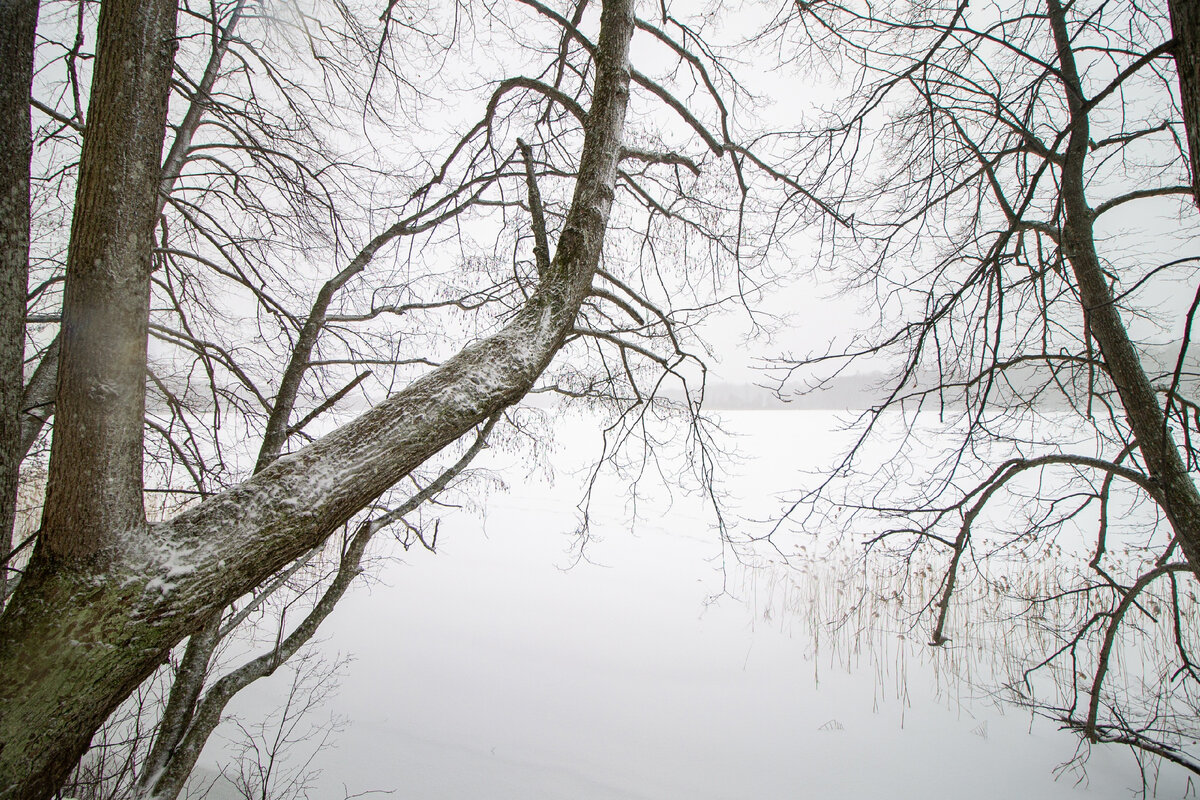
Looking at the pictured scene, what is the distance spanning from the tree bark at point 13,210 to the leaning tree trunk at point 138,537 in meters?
0.52

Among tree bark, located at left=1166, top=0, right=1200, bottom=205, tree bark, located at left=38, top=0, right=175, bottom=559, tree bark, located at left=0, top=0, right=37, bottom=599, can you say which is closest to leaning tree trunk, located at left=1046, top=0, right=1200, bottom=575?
tree bark, located at left=1166, top=0, right=1200, bottom=205

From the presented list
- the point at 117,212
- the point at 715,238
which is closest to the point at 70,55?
the point at 117,212

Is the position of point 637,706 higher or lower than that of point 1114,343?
lower

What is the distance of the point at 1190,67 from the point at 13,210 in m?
2.85

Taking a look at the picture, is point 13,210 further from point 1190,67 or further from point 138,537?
point 1190,67

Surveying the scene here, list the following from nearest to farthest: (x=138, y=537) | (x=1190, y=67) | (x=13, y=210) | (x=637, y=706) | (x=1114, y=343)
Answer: (x=138, y=537) < (x=1190, y=67) < (x=13, y=210) < (x=1114, y=343) < (x=637, y=706)

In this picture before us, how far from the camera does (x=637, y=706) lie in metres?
4.68

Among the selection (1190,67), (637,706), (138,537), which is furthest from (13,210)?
(637,706)

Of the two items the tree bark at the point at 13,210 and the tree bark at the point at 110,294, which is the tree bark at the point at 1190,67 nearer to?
the tree bark at the point at 110,294

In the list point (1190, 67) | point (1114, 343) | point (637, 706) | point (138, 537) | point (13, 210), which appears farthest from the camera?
point (637, 706)

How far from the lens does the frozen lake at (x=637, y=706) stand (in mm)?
3779

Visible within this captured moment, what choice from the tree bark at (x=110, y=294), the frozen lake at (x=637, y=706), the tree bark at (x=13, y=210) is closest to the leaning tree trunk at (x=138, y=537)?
the tree bark at (x=110, y=294)

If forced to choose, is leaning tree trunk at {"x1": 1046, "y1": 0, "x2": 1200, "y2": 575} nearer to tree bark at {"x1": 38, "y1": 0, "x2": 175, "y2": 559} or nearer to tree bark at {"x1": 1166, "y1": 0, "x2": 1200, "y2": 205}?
tree bark at {"x1": 1166, "y1": 0, "x2": 1200, "y2": 205}

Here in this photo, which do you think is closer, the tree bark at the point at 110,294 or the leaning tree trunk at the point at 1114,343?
the tree bark at the point at 110,294
